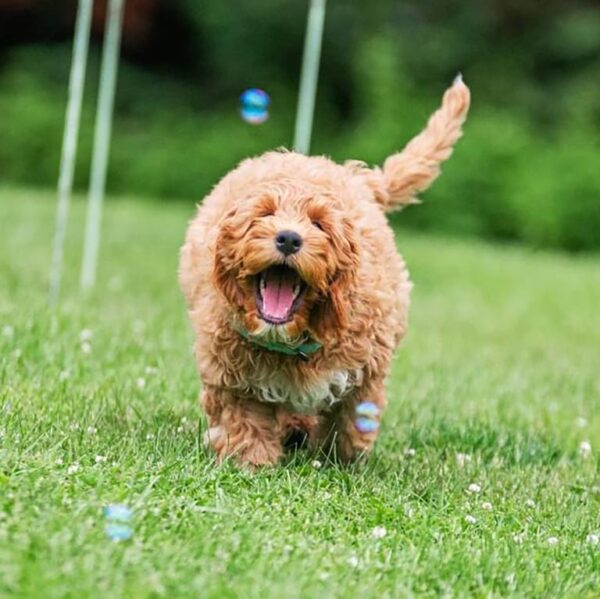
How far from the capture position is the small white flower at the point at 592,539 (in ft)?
13.4

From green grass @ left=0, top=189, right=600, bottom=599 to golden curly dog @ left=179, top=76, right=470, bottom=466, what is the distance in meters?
0.20

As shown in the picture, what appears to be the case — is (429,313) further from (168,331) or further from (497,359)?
(168,331)

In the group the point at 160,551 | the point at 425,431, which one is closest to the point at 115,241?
the point at 425,431

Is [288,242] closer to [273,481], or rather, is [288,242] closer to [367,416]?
[273,481]

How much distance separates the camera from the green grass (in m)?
3.24

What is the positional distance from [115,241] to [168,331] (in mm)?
5741

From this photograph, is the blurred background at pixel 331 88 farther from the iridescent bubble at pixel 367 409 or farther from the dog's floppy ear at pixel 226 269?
the dog's floppy ear at pixel 226 269

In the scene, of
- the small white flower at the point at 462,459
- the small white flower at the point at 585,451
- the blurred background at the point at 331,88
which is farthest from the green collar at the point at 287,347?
the blurred background at the point at 331,88

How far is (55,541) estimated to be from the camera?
315 cm

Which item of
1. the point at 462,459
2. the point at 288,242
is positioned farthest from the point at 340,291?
the point at 462,459

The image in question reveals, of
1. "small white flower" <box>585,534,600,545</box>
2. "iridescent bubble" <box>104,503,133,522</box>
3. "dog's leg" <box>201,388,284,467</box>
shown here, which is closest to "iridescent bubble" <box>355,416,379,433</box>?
"dog's leg" <box>201,388,284,467</box>

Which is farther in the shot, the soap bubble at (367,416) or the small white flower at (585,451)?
the small white flower at (585,451)

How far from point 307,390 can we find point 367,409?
1.09ft

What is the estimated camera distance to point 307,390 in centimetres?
452
